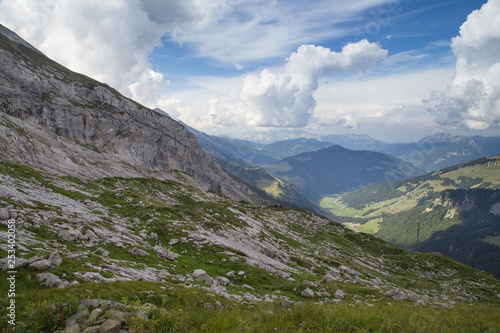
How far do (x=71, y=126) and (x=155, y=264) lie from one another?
129 metres

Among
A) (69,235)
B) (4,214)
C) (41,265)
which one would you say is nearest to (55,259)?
(41,265)

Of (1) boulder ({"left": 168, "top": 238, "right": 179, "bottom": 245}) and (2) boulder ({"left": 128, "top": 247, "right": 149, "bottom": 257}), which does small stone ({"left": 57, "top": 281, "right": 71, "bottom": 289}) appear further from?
(1) boulder ({"left": 168, "top": 238, "right": 179, "bottom": 245})

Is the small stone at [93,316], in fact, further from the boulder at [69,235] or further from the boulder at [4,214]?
the boulder at [4,214]

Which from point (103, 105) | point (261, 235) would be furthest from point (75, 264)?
point (103, 105)

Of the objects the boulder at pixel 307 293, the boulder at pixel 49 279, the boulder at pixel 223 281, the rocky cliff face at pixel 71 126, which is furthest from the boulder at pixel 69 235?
the rocky cliff face at pixel 71 126

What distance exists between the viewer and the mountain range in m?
8.62

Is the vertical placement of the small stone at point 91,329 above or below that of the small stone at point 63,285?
above

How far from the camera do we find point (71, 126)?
118125 mm

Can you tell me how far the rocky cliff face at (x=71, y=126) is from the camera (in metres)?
74.9

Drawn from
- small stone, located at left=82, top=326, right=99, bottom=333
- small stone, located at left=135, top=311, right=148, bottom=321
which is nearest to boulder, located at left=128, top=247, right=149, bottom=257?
small stone, located at left=135, top=311, right=148, bottom=321

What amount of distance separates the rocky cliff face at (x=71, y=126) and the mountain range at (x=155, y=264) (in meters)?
0.90

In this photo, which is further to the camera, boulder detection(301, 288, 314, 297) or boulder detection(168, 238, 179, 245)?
boulder detection(168, 238, 179, 245)

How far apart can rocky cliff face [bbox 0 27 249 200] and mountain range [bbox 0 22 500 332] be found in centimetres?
90

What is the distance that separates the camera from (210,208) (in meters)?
67.2
